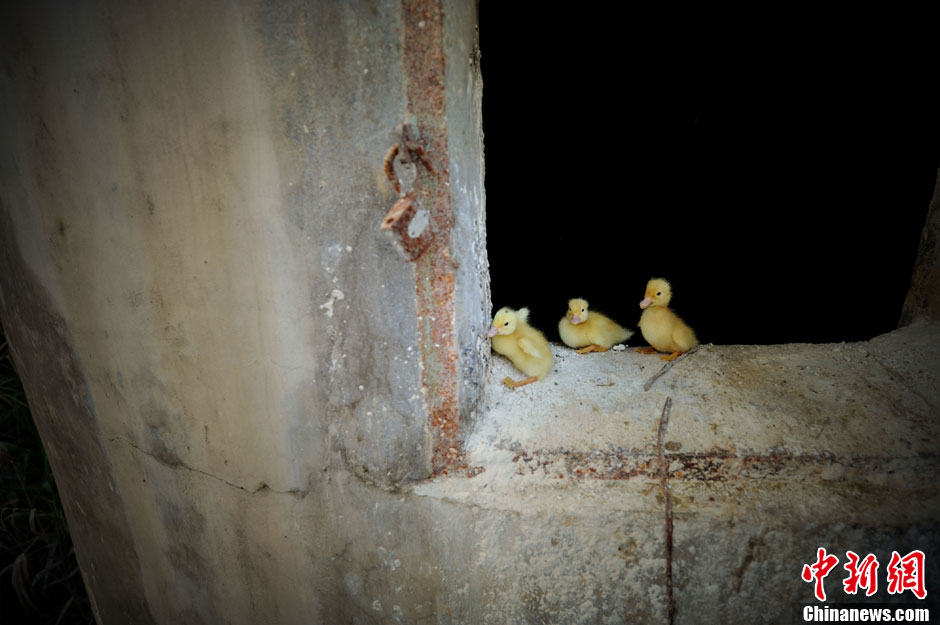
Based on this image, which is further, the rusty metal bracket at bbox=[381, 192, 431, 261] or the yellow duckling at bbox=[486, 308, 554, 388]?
the yellow duckling at bbox=[486, 308, 554, 388]

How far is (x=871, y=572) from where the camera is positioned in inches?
59.1

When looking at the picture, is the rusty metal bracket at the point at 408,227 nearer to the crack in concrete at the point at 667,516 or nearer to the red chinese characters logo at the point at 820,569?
the crack in concrete at the point at 667,516

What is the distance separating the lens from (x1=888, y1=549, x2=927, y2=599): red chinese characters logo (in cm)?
148

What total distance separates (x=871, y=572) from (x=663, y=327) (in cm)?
106

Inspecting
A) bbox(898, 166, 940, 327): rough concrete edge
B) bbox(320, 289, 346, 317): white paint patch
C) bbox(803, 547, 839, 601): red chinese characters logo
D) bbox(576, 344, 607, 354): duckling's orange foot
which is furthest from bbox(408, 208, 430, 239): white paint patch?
bbox(898, 166, 940, 327): rough concrete edge

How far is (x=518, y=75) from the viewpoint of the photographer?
3.93 metres

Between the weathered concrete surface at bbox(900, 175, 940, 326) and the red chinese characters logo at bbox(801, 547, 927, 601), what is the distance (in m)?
0.99

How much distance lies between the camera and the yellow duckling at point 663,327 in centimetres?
219

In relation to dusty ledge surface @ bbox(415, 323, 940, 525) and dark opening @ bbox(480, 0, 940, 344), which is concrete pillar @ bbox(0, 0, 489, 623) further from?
dark opening @ bbox(480, 0, 940, 344)

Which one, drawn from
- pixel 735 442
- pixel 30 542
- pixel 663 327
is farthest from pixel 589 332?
pixel 30 542

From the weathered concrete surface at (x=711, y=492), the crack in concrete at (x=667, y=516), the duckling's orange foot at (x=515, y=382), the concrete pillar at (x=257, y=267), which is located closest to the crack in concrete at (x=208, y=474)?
the concrete pillar at (x=257, y=267)

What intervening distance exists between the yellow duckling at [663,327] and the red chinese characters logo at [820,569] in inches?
33.5

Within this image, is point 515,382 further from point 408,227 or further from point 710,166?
point 710,166

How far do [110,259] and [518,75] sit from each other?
3211mm
